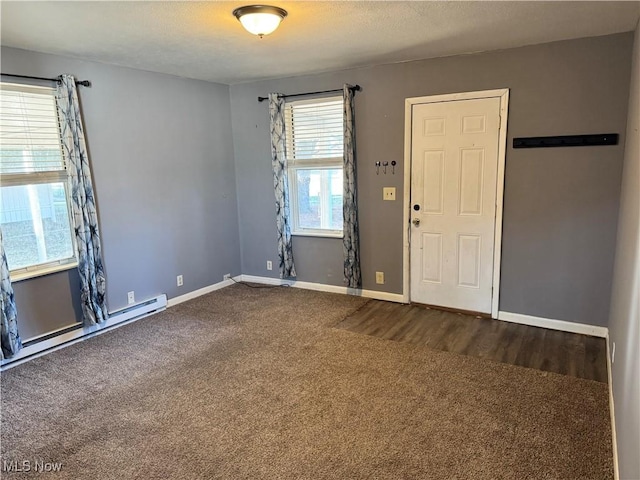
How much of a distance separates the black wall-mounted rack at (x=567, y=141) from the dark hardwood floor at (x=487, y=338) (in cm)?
159

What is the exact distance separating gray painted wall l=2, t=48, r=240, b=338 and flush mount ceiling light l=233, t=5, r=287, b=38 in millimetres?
1897

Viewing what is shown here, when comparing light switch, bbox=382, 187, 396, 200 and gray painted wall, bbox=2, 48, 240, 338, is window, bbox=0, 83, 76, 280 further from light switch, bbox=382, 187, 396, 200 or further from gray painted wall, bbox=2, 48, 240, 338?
light switch, bbox=382, 187, 396, 200

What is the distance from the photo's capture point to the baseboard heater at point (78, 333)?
3.40 meters

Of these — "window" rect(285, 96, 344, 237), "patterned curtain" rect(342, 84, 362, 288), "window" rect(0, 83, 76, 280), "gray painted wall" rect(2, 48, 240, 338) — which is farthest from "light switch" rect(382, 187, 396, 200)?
"window" rect(0, 83, 76, 280)

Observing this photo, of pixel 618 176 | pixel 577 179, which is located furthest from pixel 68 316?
pixel 618 176

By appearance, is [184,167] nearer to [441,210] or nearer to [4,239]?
[4,239]

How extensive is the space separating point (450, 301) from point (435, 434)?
80.6 inches

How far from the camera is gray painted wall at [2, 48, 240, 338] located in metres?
3.62

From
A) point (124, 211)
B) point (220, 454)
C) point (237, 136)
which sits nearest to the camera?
point (220, 454)

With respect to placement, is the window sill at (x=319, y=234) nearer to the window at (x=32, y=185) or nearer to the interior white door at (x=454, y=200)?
the interior white door at (x=454, y=200)

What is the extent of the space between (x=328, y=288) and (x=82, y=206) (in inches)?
104

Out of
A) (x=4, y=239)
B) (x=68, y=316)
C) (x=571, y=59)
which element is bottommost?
(x=68, y=316)

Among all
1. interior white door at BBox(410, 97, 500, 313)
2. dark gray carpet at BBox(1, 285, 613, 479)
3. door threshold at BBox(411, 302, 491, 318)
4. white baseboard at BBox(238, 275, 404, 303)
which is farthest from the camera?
white baseboard at BBox(238, 275, 404, 303)

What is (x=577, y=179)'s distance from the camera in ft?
11.4
